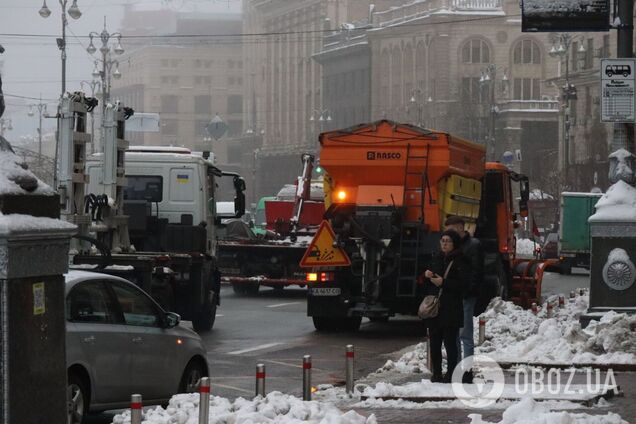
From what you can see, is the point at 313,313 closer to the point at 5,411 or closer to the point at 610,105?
the point at 610,105

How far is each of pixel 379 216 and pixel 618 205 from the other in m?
5.22

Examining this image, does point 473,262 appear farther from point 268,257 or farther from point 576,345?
point 268,257

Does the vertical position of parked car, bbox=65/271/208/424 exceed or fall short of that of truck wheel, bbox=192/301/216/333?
it exceeds it

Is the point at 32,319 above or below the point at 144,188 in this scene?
below

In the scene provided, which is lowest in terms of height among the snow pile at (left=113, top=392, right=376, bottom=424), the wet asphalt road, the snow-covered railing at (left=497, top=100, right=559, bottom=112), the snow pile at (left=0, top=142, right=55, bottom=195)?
the wet asphalt road

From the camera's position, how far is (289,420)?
1197 centimetres

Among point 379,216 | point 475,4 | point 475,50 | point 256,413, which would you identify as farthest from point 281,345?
point 475,4

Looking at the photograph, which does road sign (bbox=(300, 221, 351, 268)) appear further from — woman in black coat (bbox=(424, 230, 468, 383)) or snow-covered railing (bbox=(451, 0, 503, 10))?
snow-covered railing (bbox=(451, 0, 503, 10))

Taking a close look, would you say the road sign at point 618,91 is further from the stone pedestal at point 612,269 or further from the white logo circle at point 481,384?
the white logo circle at point 481,384

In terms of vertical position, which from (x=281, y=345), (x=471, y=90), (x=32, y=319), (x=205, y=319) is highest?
(x=471, y=90)

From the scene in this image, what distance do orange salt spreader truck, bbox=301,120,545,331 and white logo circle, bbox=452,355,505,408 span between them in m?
6.60

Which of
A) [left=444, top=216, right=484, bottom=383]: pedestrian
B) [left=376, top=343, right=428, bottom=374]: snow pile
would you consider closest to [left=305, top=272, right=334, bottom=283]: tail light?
[left=376, top=343, right=428, bottom=374]: snow pile

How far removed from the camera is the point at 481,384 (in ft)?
51.0

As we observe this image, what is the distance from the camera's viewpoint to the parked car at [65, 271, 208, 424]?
1301 cm
